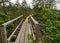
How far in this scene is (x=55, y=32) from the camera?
14.1 ft

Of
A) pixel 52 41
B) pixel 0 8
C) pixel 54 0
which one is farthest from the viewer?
pixel 54 0

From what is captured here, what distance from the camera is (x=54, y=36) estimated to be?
3.95 meters

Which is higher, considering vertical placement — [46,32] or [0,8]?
[46,32]

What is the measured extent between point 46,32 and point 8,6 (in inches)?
659

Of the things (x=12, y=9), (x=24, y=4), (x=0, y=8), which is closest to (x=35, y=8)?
(x=24, y=4)

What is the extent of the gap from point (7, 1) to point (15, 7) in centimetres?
107

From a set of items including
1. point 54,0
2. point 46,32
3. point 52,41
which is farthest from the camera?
point 54,0

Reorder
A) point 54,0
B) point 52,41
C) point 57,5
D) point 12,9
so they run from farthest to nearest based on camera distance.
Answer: point 57,5 → point 54,0 → point 12,9 → point 52,41

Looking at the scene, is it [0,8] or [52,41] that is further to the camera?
[0,8]

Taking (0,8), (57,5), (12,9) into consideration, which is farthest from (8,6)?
(57,5)

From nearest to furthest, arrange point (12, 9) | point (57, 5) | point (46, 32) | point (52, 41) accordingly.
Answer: point (52, 41), point (46, 32), point (12, 9), point (57, 5)

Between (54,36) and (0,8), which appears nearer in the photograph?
(54,36)

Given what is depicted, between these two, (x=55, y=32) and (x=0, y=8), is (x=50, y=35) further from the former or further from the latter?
(x=0, y=8)

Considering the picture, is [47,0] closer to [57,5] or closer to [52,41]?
[57,5]
